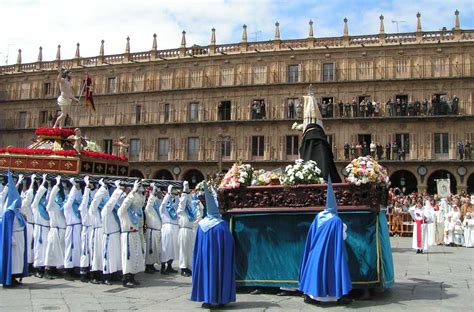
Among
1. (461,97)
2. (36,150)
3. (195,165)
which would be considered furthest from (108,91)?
(36,150)

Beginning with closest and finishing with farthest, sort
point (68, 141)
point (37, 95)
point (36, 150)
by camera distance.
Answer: point (36, 150)
point (68, 141)
point (37, 95)

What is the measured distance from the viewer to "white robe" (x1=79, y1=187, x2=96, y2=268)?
10359mm

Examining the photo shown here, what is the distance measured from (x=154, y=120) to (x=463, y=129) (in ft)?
76.3

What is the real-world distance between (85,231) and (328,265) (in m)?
5.18

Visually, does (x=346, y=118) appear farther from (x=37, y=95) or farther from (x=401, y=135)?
(x=37, y=95)

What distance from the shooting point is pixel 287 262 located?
872 cm

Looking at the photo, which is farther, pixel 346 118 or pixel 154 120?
pixel 154 120

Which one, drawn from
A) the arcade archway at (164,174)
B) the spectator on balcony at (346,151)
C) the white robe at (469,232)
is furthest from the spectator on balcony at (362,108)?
the white robe at (469,232)

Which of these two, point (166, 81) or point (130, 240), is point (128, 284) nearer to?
point (130, 240)

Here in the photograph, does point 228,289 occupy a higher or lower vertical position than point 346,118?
lower

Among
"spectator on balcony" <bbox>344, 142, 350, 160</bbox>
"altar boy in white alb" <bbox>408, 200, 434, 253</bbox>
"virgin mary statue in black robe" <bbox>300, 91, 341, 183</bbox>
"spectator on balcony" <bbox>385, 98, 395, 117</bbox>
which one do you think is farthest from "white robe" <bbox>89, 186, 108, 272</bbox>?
"spectator on balcony" <bbox>385, 98, 395, 117</bbox>

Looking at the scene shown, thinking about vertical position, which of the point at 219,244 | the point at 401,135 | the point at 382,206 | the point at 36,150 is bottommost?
the point at 219,244

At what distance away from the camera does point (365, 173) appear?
827 centimetres

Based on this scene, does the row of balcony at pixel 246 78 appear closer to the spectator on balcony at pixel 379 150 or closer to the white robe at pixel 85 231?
the spectator on balcony at pixel 379 150
